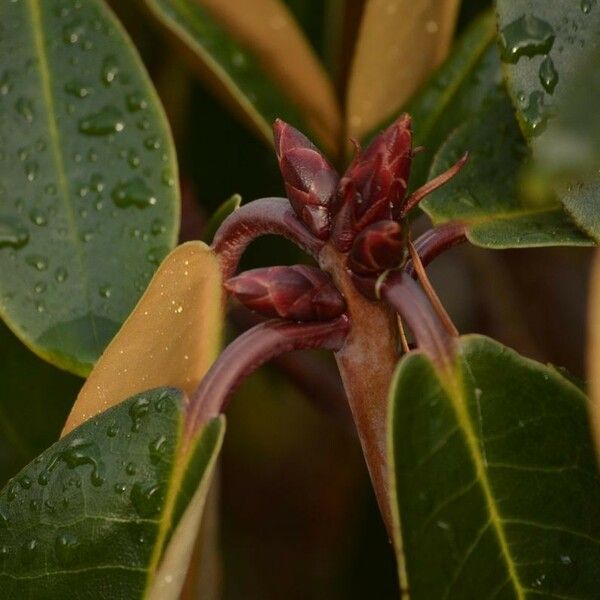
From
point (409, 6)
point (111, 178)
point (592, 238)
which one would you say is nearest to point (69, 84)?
point (111, 178)

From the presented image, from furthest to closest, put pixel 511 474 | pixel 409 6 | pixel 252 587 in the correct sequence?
pixel 252 587 → pixel 409 6 → pixel 511 474

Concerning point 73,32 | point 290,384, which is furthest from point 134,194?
point 290,384

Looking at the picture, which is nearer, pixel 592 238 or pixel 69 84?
pixel 592 238

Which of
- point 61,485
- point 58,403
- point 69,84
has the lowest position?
point 58,403

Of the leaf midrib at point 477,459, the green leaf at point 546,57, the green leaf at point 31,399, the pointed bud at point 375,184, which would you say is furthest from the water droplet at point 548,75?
the green leaf at point 31,399

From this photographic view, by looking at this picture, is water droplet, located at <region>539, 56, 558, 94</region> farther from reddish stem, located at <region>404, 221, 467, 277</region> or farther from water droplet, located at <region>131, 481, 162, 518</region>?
water droplet, located at <region>131, 481, 162, 518</region>

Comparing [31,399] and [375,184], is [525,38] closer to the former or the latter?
[375,184]

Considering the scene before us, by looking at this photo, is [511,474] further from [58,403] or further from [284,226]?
[58,403]

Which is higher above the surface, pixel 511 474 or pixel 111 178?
pixel 111 178
